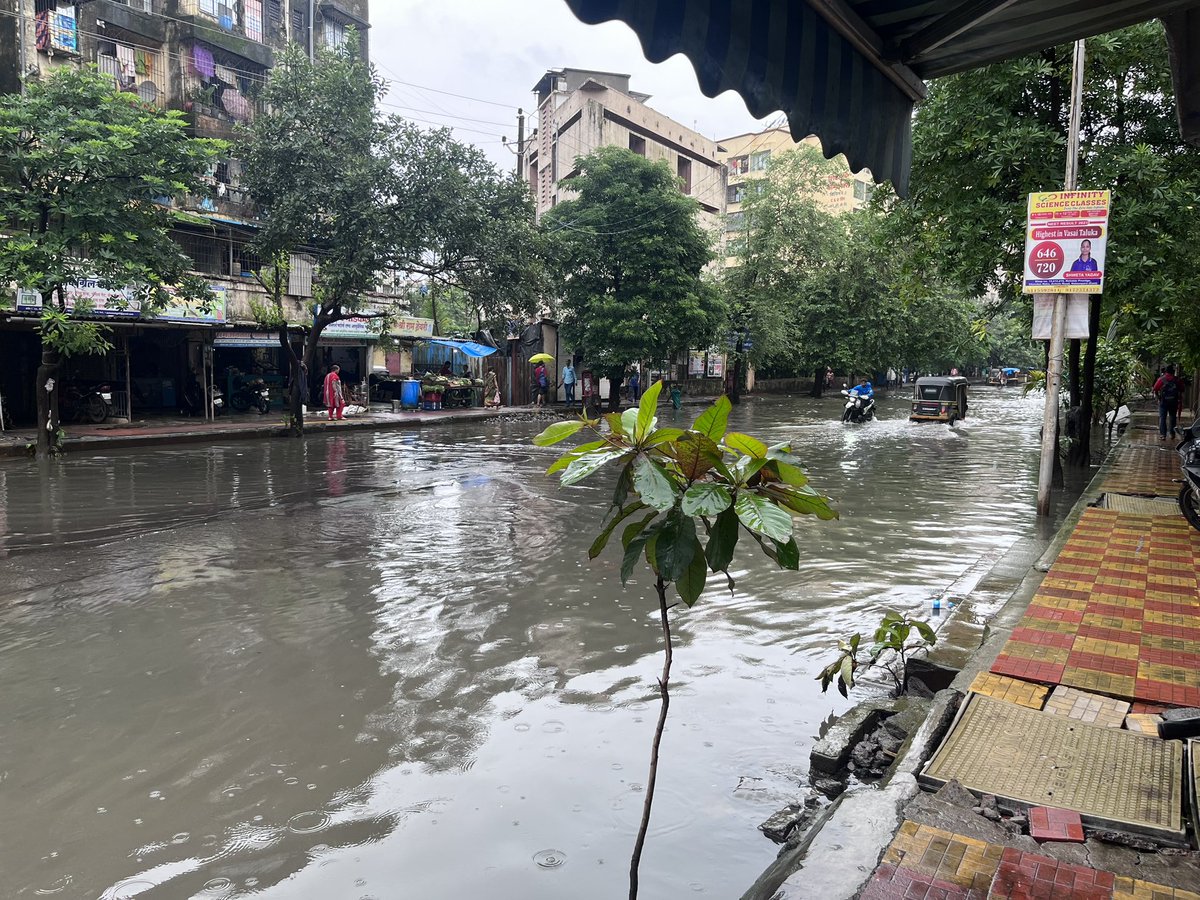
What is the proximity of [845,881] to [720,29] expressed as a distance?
276 cm

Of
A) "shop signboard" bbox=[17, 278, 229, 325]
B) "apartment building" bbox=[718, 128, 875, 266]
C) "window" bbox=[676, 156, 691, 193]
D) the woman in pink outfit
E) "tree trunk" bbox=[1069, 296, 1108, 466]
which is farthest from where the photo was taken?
"apartment building" bbox=[718, 128, 875, 266]

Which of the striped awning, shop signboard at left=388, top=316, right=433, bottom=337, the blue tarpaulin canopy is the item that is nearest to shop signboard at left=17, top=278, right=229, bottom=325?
shop signboard at left=388, top=316, right=433, bottom=337

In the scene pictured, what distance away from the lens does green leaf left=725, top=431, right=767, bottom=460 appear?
2.44 meters

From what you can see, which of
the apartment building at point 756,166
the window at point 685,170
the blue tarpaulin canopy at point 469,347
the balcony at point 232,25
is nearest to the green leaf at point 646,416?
the balcony at point 232,25

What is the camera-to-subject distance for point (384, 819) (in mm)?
3619

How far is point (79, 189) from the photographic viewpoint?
46.2ft

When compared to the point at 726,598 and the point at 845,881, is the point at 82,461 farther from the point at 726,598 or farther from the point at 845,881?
the point at 845,881

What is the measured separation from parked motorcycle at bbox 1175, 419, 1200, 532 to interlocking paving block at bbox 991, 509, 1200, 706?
0.99ft

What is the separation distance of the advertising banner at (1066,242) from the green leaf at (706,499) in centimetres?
825

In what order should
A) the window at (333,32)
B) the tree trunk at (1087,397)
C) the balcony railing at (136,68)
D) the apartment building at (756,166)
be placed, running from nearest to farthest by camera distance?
1. the tree trunk at (1087,397)
2. the balcony railing at (136,68)
3. the window at (333,32)
4. the apartment building at (756,166)

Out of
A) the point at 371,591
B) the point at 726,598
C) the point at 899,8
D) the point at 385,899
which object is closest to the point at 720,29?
the point at 899,8

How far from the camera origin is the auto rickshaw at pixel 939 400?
25.3 metres

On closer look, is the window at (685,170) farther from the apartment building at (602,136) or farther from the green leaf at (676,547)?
the green leaf at (676,547)

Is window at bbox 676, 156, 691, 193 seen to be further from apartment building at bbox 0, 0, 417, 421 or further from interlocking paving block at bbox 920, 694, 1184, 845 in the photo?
interlocking paving block at bbox 920, 694, 1184, 845
